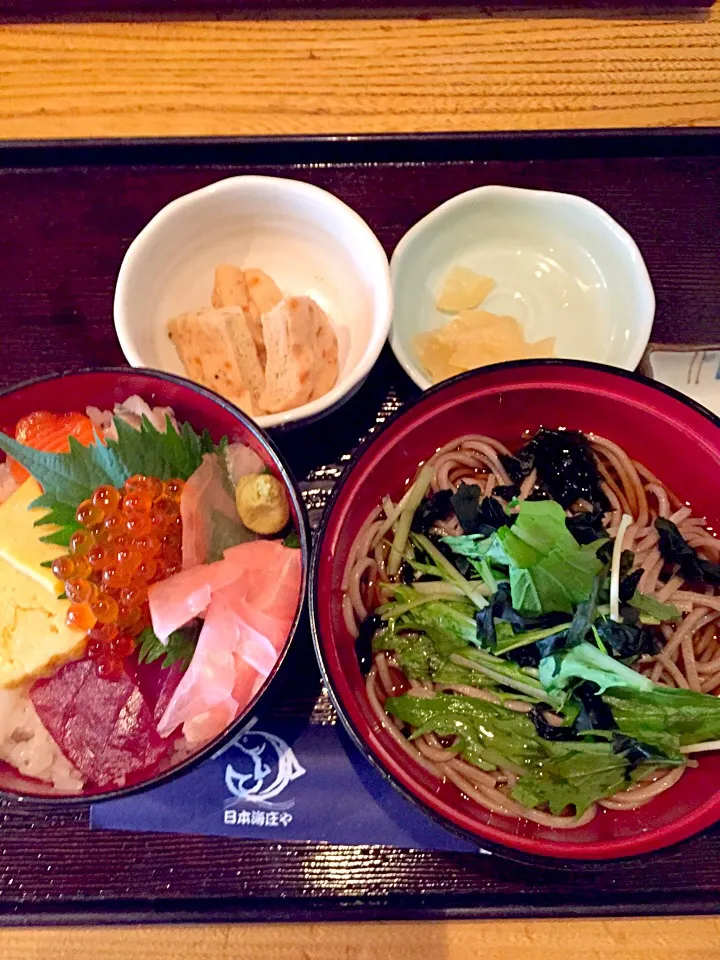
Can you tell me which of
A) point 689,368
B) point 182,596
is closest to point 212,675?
point 182,596

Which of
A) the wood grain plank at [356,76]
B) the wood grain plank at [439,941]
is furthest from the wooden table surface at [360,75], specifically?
the wood grain plank at [439,941]

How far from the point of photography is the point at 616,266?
1.54 metres

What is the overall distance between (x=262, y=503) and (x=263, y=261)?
72cm

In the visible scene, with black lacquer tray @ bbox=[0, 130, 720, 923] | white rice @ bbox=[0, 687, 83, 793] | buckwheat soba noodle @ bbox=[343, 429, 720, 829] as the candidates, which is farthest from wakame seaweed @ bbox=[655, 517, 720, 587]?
white rice @ bbox=[0, 687, 83, 793]

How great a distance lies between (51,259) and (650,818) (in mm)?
1598

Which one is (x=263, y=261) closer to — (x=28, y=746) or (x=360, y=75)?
(x=360, y=75)

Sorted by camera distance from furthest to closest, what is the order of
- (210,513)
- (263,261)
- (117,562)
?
(263,261) → (210,513) → (117,562)

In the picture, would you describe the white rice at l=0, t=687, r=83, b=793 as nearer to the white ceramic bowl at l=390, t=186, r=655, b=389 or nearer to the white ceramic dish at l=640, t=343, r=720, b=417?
the white ceramic bowl at l=390, t=186, r=655, b=389

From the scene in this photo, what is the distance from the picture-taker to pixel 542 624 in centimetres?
106

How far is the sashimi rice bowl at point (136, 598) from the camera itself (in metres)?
1.06

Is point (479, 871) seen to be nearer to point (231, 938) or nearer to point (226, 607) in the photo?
point (231, 938)

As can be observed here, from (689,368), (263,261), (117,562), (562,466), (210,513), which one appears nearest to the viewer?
(117,562)

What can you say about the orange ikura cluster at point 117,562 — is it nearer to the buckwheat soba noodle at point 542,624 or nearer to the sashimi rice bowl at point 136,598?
the sashimi rice bowl at point 136,598

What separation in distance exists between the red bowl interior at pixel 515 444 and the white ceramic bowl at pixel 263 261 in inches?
7.8
